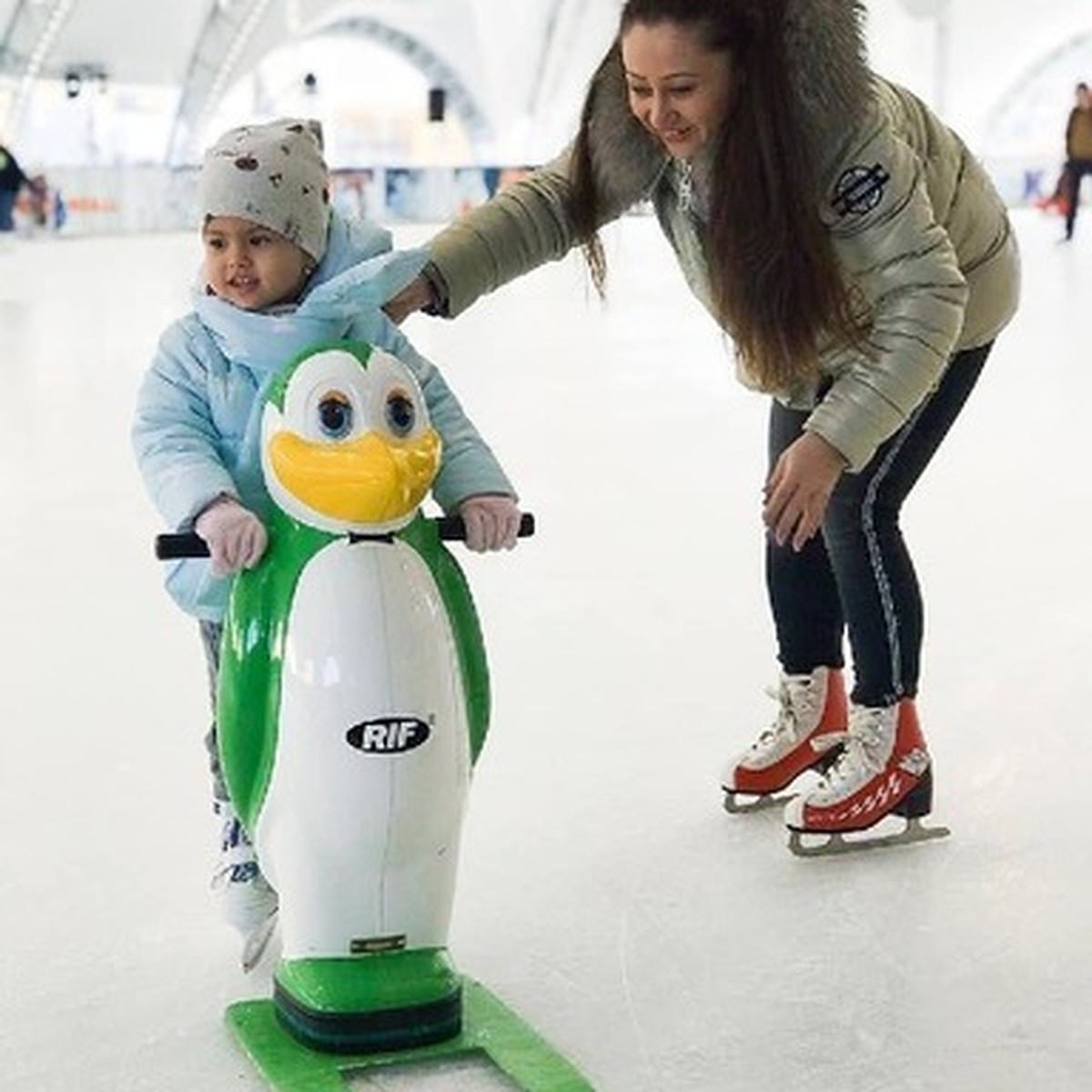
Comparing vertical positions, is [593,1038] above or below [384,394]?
below

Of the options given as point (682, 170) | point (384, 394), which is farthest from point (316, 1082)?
point (682, 170)

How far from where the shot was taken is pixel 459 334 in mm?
8586

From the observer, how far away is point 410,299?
2023mm

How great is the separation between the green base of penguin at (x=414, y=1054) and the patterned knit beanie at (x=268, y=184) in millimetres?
700

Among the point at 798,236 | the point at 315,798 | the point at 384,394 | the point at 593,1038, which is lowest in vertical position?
the point at 593,1038

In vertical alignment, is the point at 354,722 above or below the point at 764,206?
below

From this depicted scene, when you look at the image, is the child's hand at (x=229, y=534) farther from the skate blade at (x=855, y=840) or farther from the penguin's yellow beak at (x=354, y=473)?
the skate blade at (x=855, y=840)

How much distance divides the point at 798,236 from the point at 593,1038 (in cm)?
80

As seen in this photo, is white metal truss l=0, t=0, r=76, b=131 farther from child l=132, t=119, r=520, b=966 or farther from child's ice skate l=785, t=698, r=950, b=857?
child l=132, t=119, r=520, b=966

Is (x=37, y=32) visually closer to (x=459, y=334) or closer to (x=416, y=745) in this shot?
(x=459, y=334)

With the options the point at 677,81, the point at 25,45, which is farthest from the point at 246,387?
the point at 25,45

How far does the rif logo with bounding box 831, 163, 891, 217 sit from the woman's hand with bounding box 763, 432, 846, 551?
0.24 metres

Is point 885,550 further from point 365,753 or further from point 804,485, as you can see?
point 365,753

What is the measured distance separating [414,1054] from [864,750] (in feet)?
2.74
